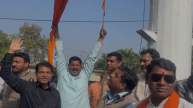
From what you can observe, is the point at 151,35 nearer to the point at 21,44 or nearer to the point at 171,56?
the point at 171,56

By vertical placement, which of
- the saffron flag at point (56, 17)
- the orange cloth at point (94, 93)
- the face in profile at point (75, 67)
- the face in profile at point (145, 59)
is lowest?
the orange cloth at point (94, 93)

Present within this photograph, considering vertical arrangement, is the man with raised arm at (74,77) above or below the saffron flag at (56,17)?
below

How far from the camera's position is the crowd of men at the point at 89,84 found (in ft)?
10.3

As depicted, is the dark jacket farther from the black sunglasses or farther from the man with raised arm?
the black sunglasses

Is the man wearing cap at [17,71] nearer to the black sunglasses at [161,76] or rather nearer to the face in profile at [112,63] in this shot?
the face in profile at [112,63]

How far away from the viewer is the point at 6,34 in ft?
158

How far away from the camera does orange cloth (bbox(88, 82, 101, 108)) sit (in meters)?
6.29

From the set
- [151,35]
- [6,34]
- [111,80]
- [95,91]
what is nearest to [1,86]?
[95,91]

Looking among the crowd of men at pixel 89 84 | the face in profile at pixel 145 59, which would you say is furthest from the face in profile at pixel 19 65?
the face in profile at pixel 145 59

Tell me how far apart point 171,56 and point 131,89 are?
130 inches

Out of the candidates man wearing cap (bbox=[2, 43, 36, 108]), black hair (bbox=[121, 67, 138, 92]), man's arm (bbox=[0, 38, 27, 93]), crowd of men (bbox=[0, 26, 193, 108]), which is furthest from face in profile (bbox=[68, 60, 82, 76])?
black hair (bbox=[121, 67, 138, 92])

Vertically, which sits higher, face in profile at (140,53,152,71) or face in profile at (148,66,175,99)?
face in profile at (140,53,152,71)

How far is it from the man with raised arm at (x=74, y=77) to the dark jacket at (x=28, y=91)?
61 cm

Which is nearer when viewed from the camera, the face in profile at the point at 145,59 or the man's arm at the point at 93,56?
the face in profile at the point at 145,59
